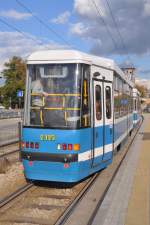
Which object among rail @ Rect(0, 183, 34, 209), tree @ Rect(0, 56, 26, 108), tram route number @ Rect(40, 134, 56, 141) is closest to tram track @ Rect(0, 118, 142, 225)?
rail @ Rect(0, 183, 34, 209)

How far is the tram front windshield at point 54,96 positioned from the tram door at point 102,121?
2.60 feet

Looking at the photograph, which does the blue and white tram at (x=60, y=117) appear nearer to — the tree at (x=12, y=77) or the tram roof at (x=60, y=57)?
the tram roof at (x=60, y=57)

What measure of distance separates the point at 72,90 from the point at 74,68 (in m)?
0.49

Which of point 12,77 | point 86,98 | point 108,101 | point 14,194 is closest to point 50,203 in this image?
point 14,194

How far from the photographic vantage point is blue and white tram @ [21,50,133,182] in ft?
28.9

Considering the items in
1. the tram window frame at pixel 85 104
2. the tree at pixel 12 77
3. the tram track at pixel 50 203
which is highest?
the tree at pixel 12 77

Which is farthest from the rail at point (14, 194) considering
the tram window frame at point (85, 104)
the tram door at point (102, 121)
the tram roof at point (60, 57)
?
the tram roof at point (60, 57)

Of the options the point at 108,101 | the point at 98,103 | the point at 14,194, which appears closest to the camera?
the point at 14,194

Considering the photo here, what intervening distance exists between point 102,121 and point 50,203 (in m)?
2.75

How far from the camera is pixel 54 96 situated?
9.14 metres

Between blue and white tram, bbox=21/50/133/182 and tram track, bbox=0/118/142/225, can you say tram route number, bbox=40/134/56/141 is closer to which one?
blue and white tram, bbox=21/50/133/182

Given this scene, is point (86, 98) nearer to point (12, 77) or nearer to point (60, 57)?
point (60, 57)

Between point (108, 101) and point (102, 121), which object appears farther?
point (108, 101)

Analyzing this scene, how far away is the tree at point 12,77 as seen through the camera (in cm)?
7381
